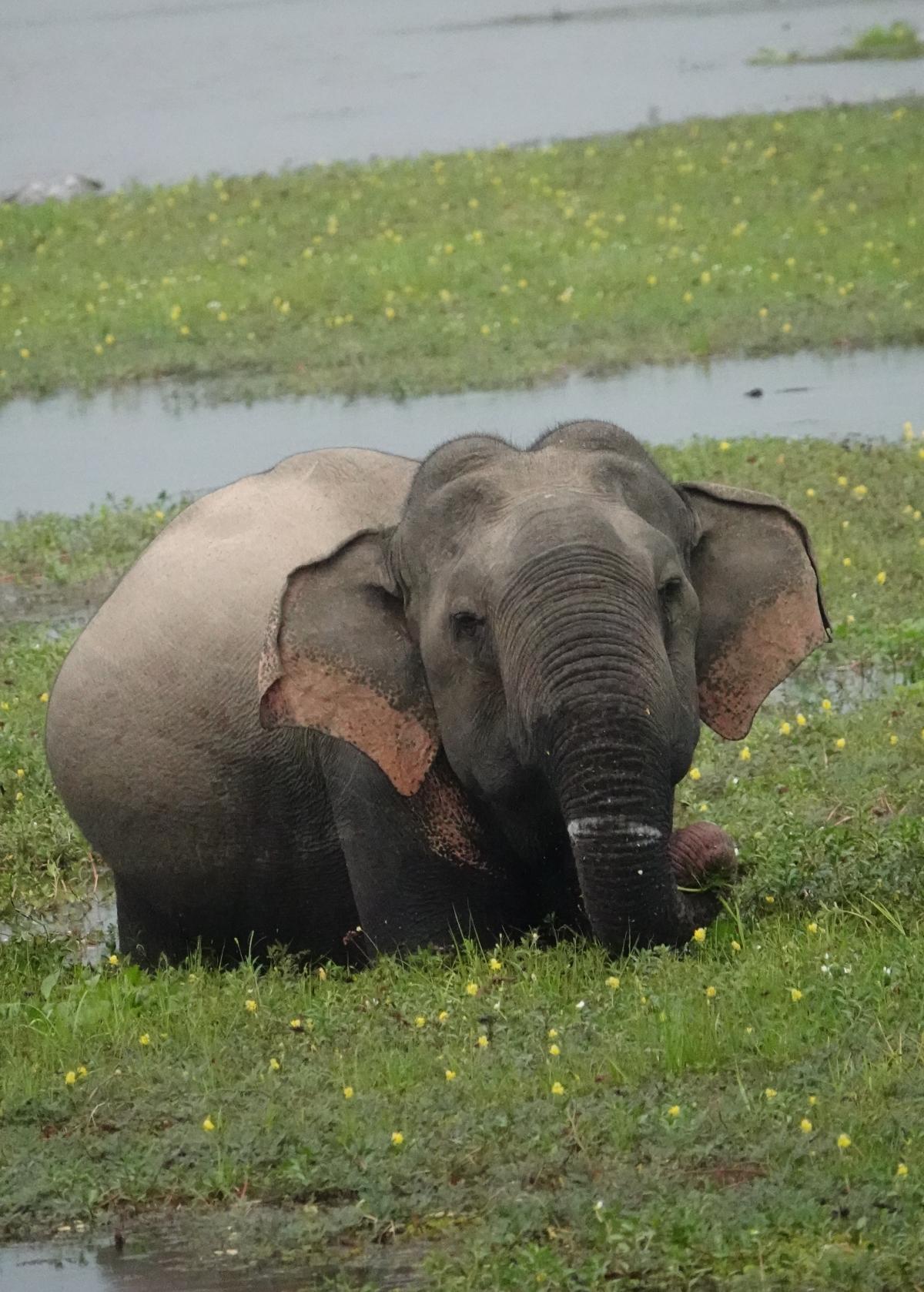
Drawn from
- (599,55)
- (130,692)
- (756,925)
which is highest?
(599,55)

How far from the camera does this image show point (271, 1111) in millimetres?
6055

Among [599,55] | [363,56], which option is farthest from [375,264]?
[363,56]

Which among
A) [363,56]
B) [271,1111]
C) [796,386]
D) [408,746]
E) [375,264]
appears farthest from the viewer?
[363,56]

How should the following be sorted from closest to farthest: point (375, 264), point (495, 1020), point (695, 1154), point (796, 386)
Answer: point (695, 1154) → point (495, 1020) → point (796, 386) → point (375, 264)

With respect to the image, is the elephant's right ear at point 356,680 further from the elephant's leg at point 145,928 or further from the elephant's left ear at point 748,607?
the elephant's leg at point 145,928

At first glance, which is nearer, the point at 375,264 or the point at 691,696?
the point at 691,696

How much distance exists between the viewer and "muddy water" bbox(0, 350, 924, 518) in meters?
16.2

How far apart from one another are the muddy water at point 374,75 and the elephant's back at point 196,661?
75.7 ft

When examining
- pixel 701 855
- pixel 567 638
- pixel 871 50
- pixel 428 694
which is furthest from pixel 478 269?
pixel 871 50

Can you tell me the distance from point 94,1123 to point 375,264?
1599 cm

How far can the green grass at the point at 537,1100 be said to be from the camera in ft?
17.2

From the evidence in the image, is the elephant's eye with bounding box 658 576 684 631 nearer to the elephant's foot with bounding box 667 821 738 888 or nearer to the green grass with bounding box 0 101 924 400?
the elephant's foot with bounding box 667 821 738 888

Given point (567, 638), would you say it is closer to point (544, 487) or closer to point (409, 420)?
point (544, 487)

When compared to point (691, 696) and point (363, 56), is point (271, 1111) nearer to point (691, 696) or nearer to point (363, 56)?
point (691, 696)
